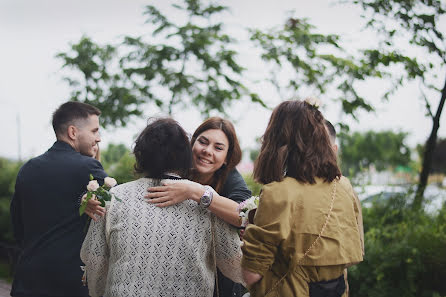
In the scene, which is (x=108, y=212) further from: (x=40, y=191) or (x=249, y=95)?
(x=249, y=95)

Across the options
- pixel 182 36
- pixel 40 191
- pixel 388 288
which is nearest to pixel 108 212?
pixel 40 191

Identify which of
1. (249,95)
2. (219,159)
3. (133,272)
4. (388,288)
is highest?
(249,95)

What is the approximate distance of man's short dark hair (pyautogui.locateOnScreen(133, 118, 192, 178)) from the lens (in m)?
2.36

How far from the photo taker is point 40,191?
9.12 feet

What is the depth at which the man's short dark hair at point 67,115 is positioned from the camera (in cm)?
306

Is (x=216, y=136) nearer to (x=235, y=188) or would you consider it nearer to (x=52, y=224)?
(x=235, y=188)

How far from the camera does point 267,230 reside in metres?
1.96

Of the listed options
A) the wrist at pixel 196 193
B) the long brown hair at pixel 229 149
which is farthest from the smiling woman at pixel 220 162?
the wrist at pixel 196 193

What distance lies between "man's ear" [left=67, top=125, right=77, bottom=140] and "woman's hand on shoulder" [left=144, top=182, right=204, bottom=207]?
1026 millimetres

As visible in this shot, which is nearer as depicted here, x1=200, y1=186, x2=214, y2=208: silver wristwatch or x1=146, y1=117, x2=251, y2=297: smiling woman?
x1=200, y1=186, x2=214, y2=208: silver wristwatch

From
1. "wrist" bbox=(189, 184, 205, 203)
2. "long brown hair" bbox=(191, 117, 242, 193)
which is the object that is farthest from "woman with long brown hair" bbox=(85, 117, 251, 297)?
"wrist" bbox=(189, 184, 205, 203)

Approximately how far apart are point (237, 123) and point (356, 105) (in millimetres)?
2773

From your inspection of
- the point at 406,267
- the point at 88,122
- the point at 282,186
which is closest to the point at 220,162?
the point at 88,122

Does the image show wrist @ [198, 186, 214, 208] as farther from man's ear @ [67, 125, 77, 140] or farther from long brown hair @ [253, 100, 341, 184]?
man's ear @ [67, 125, 77, 140]
